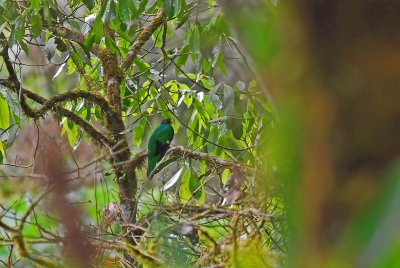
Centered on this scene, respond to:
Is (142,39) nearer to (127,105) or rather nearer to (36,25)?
(127,105)

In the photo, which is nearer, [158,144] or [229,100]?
[229,100]

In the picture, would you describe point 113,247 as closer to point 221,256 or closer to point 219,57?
point 221,256

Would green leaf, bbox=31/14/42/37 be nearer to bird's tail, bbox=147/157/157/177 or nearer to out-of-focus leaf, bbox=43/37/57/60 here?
out-of-focus leaf, bbox=43/37/57/60

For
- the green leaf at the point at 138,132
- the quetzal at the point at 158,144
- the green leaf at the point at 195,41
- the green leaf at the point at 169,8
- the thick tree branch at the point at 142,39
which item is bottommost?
the quetzal at the point at 158,144

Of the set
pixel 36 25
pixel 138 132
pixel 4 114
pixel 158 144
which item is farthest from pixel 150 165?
pixel 36 25

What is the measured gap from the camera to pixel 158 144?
2.14m

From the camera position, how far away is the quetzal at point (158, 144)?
210 centimetres

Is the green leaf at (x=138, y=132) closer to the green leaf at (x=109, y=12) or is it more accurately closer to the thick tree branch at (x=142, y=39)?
the thick tree branch at (x=142, y=39)

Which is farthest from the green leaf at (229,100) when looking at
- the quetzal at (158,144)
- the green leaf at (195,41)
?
the quetzal at (158,144)

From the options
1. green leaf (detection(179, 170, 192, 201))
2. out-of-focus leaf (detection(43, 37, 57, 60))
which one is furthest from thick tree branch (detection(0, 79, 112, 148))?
green leaf (detection(179, 170, 192, 201))

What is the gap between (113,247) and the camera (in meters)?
1.15

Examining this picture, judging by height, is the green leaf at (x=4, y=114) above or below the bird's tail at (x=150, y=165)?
above

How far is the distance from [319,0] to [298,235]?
136 millimetres

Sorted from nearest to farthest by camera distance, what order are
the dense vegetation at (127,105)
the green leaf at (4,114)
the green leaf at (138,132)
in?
the dense vegetation at (127,105) < the green leaf at (4,114) < the green leaf at (138,132)
